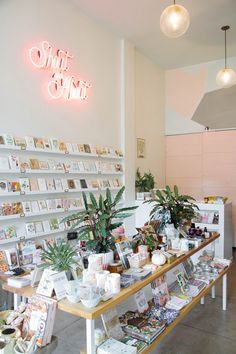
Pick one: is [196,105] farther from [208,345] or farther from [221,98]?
[208,345]

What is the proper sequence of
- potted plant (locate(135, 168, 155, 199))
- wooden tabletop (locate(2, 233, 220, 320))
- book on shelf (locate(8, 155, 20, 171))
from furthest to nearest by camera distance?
potted plant (locate(135, 168, 155, 199)), book on shelf (locate(8, 155, 20, 171)), wooden tabletop (locate(2, 233, 220, 320))

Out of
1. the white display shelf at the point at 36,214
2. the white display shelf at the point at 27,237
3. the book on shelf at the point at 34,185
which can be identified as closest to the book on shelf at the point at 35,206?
the white display shelf at the point at 36,214

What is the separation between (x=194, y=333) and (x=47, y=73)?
3.44 metres

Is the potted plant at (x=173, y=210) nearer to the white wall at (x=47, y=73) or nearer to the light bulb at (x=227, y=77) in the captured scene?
the white wall at (x=47, y=73)

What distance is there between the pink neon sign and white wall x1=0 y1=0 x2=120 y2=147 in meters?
0.09

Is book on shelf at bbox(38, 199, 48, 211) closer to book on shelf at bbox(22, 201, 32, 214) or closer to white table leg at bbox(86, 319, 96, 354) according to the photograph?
book on shelf at bbox(22, 201, 32, 214)

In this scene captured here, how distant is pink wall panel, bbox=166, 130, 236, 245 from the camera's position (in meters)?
6.05

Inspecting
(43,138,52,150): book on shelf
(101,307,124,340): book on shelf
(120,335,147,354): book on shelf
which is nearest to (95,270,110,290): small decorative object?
(101,307,124,340): book on shelf

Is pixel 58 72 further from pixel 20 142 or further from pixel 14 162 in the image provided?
pixel 14 162

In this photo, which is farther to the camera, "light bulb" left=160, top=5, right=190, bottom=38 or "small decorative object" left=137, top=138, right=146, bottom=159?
"small decorative object" left=137, top=138, right=146, bottom=159

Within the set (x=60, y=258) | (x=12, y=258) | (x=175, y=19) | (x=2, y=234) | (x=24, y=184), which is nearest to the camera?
(x=60, y=258)

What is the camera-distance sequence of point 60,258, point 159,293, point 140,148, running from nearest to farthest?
point 60,258
point 159,293
point 140,148

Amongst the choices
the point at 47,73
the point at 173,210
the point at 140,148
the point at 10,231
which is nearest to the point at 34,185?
the point at 10,231

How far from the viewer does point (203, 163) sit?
6.38m
